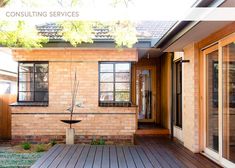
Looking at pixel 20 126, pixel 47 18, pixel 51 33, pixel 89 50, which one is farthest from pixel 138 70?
pixel 47 18

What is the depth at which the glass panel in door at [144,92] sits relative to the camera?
12102 mm

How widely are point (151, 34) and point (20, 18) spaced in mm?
4201

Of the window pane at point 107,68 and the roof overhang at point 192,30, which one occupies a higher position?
the roof overhang at point 192,30

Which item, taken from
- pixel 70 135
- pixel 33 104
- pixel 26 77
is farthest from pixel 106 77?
pixel 26 77

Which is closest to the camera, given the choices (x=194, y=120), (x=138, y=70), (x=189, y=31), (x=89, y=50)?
(x=189, y=31)

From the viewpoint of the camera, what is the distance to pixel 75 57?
30.6 feet

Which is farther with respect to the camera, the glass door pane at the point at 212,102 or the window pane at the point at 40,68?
the window pane at the point at 40,68

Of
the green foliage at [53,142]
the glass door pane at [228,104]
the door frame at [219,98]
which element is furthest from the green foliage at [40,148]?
the glass door pane at [228,104]

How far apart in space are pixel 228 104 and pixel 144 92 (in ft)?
22.3

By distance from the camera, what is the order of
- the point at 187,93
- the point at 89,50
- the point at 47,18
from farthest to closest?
1. the point at 89,50
2. the point at 187,93
3. the point at 47,18

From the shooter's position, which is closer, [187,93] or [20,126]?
[187,93]

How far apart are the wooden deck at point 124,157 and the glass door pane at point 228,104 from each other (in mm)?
497

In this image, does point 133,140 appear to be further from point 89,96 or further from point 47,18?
point 47,18

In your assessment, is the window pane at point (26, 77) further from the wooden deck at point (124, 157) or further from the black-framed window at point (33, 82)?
the wooden deck at point (124, 157)
